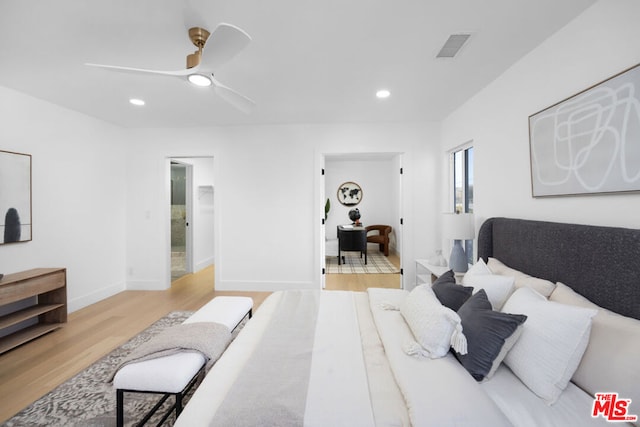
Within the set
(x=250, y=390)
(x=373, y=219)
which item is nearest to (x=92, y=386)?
(x=250, y=390)

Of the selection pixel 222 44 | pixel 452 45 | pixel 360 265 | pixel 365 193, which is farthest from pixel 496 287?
pixel 365 193

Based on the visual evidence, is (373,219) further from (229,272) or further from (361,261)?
(229,272)

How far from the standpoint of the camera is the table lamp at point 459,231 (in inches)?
102

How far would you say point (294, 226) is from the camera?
152 inches

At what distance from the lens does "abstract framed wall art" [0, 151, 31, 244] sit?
252 centimetres

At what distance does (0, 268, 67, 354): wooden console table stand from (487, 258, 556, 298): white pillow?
12.9ft

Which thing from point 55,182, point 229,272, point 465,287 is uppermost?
point 55,182

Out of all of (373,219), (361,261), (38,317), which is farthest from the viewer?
(373,219)

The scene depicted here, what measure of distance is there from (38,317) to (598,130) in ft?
16.1

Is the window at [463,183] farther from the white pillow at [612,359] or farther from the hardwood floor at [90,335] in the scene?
the white pillow at [612,359]

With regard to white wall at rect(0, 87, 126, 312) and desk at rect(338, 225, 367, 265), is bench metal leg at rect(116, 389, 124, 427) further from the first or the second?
desk at rect(338, 225, 367, 265)

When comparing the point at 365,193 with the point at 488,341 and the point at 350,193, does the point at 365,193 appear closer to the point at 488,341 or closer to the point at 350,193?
the point at 350,193

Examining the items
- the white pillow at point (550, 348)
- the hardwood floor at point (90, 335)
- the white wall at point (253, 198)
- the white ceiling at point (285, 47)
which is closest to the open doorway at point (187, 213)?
the hardwood floor at point (90, 335)

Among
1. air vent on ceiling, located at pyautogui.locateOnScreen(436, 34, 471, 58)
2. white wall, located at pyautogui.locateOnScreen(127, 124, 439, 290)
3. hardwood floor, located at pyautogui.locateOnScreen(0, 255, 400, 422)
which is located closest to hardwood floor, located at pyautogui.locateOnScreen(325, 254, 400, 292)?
hardwood floor, located at pyautogui.locateOnScreen(0, 255, 400, 422)
